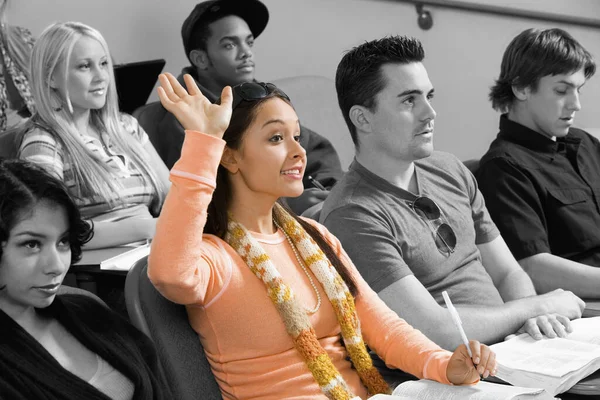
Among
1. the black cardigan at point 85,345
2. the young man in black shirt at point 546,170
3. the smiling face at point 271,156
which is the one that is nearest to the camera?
the black cardigan at point 85,345

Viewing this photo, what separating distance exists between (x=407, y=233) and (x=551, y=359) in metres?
0.41

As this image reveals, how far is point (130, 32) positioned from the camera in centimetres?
339

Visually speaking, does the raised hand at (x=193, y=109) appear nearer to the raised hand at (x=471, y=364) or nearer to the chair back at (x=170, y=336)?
the chair back at (x=170, y=336)

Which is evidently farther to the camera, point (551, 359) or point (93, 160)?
point (93, 160)

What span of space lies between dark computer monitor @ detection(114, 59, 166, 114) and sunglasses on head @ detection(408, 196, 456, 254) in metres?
1.50

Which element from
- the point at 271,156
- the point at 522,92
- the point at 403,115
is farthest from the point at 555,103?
the point at 271,156

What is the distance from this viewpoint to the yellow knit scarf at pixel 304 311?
1.42 m

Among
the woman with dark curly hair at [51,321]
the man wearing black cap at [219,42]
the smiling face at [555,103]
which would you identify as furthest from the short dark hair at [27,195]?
the man wearing black cap at [219,42]

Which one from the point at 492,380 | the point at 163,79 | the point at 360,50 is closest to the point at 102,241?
the point at 360,50

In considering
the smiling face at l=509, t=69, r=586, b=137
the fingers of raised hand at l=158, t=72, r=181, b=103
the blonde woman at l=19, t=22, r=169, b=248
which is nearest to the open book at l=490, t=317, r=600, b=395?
the fingers of raised hand at l=158, t=72, r=181, b=103

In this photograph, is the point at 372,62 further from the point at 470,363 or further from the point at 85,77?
the point at 85,77

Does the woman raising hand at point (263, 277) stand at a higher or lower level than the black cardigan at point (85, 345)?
higher

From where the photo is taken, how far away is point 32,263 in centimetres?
130

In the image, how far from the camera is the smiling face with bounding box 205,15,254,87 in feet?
Answer: 10.9
